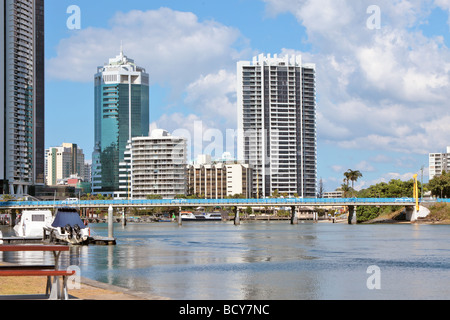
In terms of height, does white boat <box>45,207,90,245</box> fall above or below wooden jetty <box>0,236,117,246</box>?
above

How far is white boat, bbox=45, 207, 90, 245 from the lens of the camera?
84188 mm

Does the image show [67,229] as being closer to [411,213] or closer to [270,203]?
[270,203]

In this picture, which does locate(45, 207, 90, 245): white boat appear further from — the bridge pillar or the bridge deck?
the bridge pillar

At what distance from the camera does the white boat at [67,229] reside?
84188 millimetres

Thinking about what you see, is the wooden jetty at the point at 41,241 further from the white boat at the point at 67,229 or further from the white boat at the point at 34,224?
the white boat at the point at 34,224

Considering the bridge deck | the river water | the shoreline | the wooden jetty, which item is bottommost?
the wooden jetty

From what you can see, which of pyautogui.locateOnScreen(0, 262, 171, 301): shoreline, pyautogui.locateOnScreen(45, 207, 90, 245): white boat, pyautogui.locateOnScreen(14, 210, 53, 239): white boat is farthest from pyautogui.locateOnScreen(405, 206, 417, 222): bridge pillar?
pyautogui.locateOnScreen(0, 262, 171, 301): shoreline

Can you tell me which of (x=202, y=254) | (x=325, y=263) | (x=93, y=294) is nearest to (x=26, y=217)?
(x=202, y=254)

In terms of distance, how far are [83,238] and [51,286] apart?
59.7 metres

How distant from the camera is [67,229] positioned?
8588 centimetres

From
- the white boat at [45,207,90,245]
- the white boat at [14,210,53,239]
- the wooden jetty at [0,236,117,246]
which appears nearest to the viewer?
the white boat at [45,207,90,245]

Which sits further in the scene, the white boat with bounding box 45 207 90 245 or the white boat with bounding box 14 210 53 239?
the white boat with bounding box 14 210 53 239

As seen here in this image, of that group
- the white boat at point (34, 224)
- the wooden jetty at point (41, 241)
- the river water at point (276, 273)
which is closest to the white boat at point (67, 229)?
the wooden jetty at point (41, 241)

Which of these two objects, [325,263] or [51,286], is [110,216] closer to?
[325,263]
